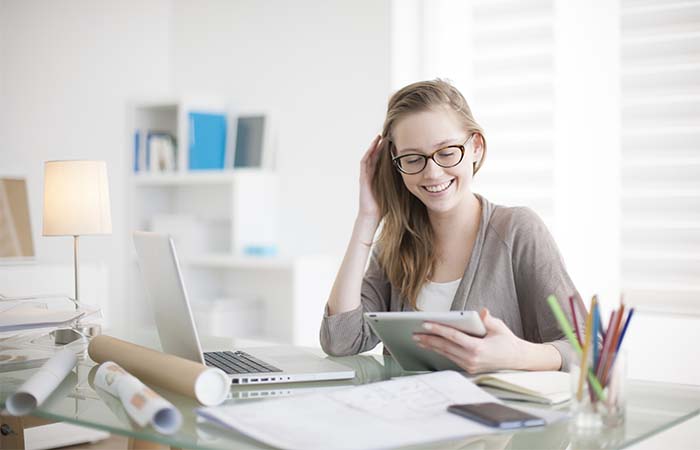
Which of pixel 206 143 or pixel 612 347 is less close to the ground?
pixel 206 143

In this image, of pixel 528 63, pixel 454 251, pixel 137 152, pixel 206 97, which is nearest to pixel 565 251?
pixel 528 63

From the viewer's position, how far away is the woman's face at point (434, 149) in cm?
184

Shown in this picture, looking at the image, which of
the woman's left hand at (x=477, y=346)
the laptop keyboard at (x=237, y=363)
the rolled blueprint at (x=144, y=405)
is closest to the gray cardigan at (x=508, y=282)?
the laptop keyboard at (x=237, y=363)

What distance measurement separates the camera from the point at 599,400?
1121 mm

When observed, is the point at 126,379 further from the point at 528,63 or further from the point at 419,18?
the point at 419,18

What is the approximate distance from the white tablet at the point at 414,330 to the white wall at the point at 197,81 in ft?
8.29

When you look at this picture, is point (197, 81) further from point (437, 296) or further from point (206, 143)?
point (437, 296)

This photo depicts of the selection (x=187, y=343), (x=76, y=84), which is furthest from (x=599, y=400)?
(x=76, y=84)

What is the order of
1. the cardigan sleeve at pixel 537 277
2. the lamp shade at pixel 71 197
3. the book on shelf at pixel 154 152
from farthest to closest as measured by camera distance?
the book on shelf at pixel 154 152
the lamp shade at pixel 71 197
the cardigan sleeve at pixel 537 277

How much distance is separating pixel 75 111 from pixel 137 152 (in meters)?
0.38

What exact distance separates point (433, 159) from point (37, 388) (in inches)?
36.9

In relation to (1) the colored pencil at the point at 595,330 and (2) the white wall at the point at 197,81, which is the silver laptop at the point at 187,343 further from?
(2) the white wall at the point at 197,81

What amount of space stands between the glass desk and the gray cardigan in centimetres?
16

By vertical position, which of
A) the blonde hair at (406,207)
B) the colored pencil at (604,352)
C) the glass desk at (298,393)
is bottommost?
the glass desk at (298,393)
